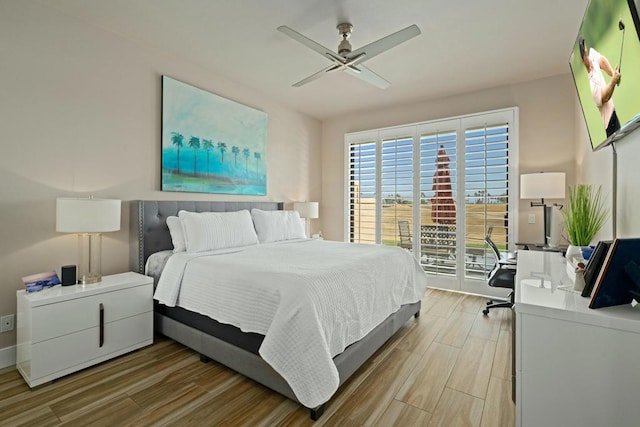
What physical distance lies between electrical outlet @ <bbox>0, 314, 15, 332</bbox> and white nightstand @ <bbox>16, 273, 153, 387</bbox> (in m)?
0.19

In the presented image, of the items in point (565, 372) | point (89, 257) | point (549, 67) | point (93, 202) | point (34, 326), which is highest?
point (549, 67)

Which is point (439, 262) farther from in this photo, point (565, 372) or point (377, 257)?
point (565, 372)

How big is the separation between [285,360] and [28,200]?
243 cm

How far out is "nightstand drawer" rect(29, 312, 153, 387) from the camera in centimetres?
206

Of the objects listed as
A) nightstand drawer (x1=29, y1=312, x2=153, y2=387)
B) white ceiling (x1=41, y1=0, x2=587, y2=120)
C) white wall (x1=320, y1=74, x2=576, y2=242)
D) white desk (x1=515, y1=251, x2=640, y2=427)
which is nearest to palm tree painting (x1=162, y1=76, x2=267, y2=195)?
white ceiling (x1=41, y1=0, x2=587, y2=120)

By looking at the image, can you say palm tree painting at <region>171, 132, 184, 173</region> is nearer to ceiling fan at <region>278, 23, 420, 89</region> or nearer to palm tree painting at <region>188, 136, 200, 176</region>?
palm tree painting at <region>188, 136, 200, 176</region>

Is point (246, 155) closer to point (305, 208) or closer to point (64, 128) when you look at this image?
point (305, 208)

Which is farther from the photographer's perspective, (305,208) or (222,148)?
(305,208)

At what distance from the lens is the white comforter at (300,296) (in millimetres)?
1691

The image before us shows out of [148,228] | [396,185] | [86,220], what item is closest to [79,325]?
[86,220]

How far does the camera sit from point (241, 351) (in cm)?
208

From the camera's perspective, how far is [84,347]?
2246 millimetres

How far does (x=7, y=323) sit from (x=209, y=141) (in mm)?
2430

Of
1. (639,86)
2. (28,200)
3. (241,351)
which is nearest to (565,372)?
(639,86)
